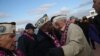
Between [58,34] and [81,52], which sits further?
[58,34]

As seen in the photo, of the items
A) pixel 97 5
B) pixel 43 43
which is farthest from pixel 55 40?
pixel 97 5

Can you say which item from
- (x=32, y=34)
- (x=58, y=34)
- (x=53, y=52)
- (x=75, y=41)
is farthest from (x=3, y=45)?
(x=32, y=34)

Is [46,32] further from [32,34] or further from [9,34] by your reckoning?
[32,34]

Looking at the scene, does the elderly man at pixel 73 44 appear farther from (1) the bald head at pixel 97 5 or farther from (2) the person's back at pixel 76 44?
(1) the bald head at pixel 97 5

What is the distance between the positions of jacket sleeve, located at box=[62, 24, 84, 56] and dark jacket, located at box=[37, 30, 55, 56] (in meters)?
0.65

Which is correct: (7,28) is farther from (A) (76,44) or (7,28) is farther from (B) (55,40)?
(B) (55,40)

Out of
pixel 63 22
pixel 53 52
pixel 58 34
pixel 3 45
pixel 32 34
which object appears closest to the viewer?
pixel 3 45

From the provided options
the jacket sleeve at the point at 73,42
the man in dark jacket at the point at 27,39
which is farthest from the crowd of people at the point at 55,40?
the man in dark jacket at the point at 27,39

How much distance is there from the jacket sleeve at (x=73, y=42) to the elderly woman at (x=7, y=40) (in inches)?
28.3

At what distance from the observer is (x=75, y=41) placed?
15.8 feet

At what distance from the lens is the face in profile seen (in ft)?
14.0

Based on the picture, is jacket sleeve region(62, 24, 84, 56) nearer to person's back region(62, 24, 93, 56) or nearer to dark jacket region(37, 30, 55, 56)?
person's back region(62, 24, 93, 56)

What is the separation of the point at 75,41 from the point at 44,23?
132 centimetres

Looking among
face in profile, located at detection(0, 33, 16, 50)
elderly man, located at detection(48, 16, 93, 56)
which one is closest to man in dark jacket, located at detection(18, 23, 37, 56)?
elderly man, located at detection(48, 16, 93, 56)
